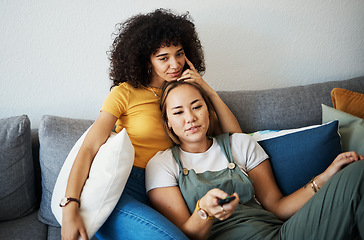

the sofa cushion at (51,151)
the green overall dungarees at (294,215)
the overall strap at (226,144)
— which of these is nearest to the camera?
the green overall dungarees at (294,215)

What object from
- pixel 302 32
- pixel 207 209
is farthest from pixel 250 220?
pixel 302 32

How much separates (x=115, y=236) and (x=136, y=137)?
45 cm

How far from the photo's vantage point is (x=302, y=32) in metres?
2.12

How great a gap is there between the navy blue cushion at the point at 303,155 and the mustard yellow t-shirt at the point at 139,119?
49 centimetres

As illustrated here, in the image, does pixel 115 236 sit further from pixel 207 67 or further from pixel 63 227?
pixel 207 67

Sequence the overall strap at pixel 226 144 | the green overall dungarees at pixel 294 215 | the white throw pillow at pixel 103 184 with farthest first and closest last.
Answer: the overall strap at pixel 226 144
the white throw pillow at pixel 103 184
the green overall dungarees at pixel 294 215

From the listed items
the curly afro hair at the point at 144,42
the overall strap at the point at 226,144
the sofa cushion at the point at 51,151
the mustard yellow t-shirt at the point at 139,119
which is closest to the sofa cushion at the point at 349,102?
the overall strap at the point at 226,144

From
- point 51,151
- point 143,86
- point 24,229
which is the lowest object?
point 24,229

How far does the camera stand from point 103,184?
4.00 ft

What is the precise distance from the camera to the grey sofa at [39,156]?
155 centimetres

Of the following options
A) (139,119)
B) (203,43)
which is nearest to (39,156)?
(139,119)

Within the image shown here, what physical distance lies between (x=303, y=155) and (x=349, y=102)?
0.41 m

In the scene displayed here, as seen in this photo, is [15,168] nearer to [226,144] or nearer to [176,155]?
[176,155]

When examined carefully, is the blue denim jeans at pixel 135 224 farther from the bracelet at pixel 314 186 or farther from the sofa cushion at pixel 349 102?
the sofa cushion at pixel 349 102
